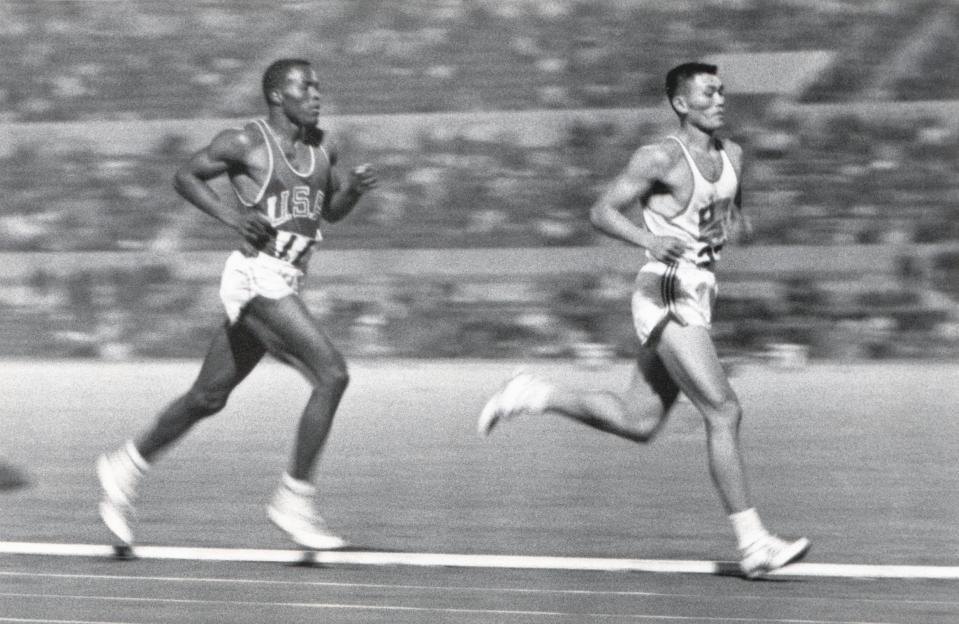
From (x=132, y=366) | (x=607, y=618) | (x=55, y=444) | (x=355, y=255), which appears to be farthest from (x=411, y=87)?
(x=607, y=618)

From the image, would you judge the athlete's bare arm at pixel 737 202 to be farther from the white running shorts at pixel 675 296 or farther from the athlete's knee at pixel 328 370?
the athlete's knee at pixel 328 370

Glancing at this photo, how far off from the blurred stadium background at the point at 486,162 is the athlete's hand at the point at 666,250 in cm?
1383

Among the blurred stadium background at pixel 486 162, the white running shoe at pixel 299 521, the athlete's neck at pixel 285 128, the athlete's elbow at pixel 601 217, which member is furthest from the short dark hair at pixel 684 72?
the blurred stadium background at pixel 486 162

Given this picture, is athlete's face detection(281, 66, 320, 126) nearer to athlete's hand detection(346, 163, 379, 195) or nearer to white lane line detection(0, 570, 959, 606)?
athlete's hand detection(346, 163, 379, 195)

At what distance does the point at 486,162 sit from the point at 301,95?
19.4 meters

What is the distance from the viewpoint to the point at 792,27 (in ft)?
89.9

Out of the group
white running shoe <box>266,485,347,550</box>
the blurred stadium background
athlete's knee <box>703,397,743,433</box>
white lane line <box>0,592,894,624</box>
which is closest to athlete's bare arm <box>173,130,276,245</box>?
white running shoe <box>266,485,347,550</box>

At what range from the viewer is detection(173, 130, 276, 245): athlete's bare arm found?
301 inches

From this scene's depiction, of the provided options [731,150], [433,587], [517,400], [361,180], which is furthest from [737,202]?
[433,587]

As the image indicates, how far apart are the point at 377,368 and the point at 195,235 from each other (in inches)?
261

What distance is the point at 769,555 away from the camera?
661cm

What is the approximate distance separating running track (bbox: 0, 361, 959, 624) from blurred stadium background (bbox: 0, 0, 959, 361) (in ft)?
19.7

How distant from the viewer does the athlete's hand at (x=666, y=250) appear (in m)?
7.07

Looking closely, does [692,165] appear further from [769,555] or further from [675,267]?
[769,555]
